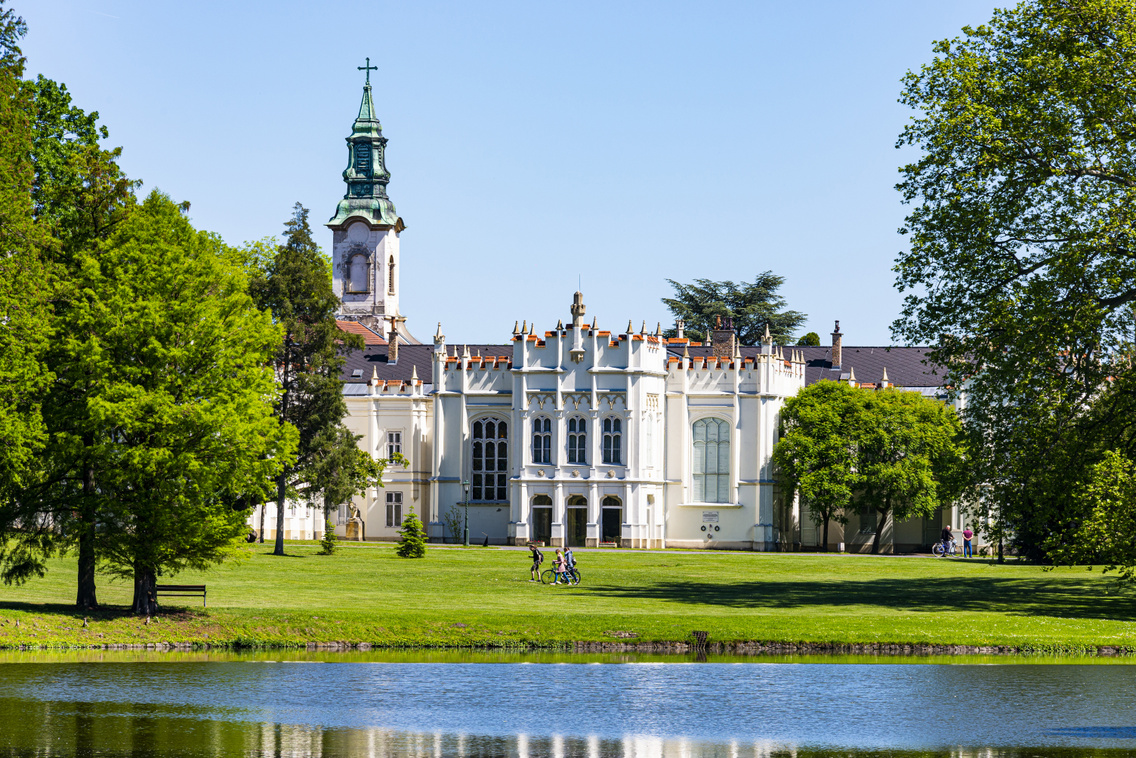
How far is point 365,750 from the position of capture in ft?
54.1

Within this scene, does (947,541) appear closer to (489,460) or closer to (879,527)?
(879,527)

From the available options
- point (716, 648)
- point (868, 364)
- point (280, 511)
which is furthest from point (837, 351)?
point (716, 648)

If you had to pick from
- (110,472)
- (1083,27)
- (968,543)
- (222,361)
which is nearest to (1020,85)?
(1083,27)

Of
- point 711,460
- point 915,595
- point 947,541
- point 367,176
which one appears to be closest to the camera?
point 915,595

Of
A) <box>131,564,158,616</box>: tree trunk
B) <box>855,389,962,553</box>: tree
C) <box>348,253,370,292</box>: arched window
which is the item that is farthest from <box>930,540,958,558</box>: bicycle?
<box>348,253,370,292</box>: arched window

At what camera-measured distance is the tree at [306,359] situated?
54531 millimetres

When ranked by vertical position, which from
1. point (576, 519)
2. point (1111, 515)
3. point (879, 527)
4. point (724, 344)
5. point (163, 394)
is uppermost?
point (724, 344)

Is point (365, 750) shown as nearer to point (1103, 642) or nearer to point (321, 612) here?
point (321, 612)

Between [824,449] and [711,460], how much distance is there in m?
6.11

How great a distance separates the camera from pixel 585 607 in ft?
109

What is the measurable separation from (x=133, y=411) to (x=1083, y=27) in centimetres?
2308

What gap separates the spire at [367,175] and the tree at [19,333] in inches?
3611

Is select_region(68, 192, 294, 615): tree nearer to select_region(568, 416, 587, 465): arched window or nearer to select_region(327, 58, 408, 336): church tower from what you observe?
select_region(568, 416, 587, 465): arched window

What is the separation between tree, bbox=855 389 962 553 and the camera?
6756cm
